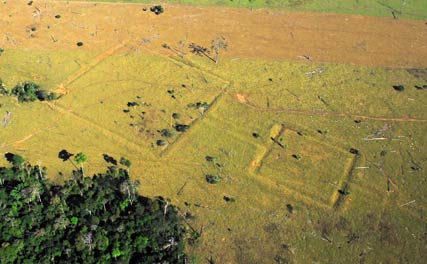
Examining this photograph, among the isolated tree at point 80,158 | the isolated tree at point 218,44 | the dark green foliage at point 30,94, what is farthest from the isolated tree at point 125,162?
the isolated tree at point 218,44

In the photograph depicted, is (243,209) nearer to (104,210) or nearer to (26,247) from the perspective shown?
(104,210)

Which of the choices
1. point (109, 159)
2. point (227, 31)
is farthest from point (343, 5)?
point (109, 159)

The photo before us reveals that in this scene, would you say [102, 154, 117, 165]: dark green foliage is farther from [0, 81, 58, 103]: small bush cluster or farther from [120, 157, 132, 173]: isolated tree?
[0, 81, 58, 103]: small bush cluster

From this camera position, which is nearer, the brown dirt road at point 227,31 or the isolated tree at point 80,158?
the isolated tree at point 80,158

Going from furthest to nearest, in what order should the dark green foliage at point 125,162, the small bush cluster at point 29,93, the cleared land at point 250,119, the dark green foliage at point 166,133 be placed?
1. the small bush cluster at point 29,93
2. the dark green foliage at point 166,133
3. the dark green foliage at point 125,162
4. the cleared land at point 250,119

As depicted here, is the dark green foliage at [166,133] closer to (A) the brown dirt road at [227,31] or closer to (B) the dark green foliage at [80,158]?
(B) the dark green foliage at [80,158]

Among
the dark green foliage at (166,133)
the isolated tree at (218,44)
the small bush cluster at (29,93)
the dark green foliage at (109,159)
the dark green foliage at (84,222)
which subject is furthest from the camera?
the isolated tree at (218,44)

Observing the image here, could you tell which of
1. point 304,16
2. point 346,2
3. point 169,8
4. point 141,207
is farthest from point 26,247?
point 346,2
